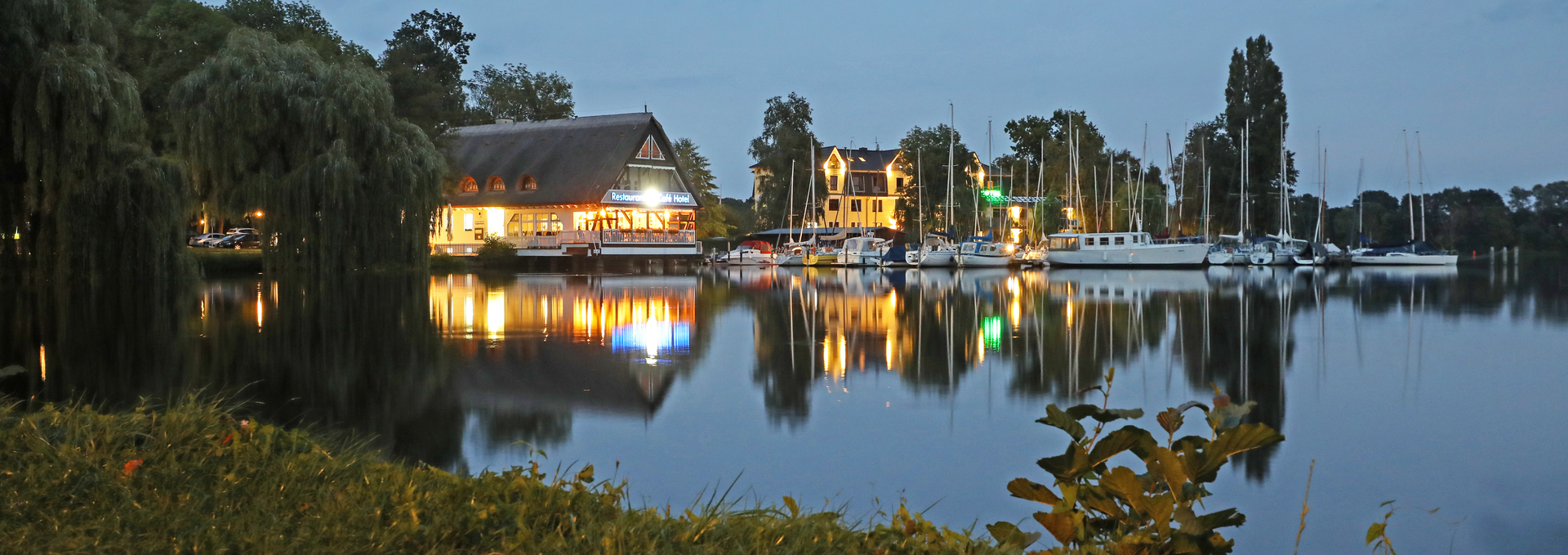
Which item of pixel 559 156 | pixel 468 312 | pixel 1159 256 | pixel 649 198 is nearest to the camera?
pixel 468 312

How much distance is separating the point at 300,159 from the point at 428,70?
25054 mm

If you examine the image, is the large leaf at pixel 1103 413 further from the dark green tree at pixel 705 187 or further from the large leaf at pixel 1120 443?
the dark green tree at pixel 705 187

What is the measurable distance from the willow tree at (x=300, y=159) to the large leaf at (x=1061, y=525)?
32005 mm

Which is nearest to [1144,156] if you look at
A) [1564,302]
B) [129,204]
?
[1564,302]

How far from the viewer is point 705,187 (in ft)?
278

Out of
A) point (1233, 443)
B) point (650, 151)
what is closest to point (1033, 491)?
point (1233, 443)

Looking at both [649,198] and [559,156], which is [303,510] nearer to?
[649,198]

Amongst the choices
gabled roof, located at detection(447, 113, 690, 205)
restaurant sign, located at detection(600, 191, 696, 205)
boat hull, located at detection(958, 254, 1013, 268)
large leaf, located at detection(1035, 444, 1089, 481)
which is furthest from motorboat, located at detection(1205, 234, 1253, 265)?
large leaf, located at detection(1035, 444, 1089, 481)

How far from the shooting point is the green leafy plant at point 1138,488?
352cm

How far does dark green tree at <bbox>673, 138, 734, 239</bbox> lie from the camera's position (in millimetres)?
80750

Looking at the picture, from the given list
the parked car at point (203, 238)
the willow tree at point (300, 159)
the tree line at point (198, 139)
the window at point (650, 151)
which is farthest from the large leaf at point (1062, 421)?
the parked car at point (203, 238)

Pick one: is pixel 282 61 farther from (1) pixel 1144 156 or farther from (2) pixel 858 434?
(1) pixel 1144 156

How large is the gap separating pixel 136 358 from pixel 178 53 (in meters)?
33.3

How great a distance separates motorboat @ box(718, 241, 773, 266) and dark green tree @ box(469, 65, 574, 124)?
17697mm
